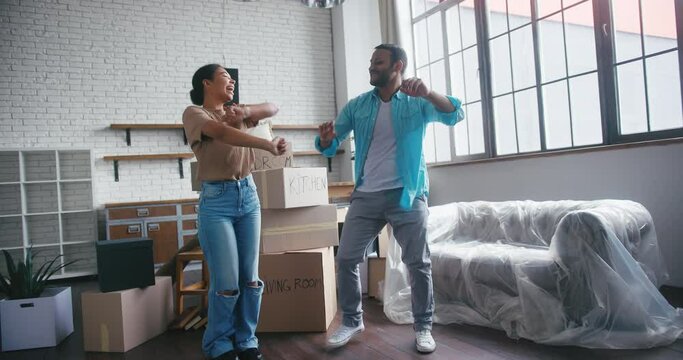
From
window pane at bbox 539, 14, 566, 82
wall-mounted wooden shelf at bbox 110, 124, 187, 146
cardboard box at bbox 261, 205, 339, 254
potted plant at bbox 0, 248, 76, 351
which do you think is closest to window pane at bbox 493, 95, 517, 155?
window pane at bbox 539, 14, 566, 82

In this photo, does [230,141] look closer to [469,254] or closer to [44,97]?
[469,254]

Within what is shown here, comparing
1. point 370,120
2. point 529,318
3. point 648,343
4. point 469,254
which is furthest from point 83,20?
point 648,343

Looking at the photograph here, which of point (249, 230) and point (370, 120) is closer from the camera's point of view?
point (249, 230)

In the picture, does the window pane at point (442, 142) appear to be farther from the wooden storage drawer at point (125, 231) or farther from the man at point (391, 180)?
the wooden storage drawer at point (125, 231)

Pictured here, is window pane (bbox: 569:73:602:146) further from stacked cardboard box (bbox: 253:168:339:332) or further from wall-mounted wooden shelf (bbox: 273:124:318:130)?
wall-mounted wooden shelf (bbox: 273:124:318:130)

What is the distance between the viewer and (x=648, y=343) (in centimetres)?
207

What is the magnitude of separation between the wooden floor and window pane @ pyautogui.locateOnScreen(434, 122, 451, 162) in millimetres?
2695

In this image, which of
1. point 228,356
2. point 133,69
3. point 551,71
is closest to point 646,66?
point 551,71

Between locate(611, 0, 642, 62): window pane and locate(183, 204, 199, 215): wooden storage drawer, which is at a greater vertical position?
locate(611, 0, 642, 62): window pane

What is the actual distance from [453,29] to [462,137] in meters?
1.15

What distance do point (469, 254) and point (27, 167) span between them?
4553 mm

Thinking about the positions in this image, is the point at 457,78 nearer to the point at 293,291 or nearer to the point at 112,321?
the point at 293,291

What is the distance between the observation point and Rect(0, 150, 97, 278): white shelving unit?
15.6 ft

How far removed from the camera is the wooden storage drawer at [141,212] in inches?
185
